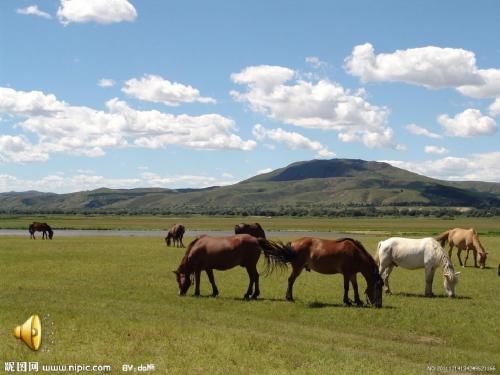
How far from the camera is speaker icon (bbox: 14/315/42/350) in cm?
1138

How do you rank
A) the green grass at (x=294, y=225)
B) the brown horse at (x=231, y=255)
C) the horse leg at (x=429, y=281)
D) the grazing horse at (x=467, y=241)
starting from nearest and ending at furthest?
the brown horse at (x=231, y=255)
the horse leg at (x=429, y=281)
the grazing horse at (x=467, y=241)
the green grass at (x=294, y=225)

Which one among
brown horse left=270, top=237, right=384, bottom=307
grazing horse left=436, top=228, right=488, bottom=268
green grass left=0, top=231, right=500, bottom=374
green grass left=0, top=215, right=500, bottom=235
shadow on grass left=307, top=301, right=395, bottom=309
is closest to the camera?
green grass left=0, top=231, right=500, bottom=374

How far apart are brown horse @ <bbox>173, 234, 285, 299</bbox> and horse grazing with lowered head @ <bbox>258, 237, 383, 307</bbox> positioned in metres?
0.53

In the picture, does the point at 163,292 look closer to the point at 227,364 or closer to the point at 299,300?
the point at 299,300

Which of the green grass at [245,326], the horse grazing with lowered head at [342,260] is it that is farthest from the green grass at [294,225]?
the horse grazing with lowered head at [342,260]

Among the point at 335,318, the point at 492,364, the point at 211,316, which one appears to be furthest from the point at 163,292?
the point at 492,364

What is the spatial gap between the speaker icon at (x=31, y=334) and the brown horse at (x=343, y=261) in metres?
9.85

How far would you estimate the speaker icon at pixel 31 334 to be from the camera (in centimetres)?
1138

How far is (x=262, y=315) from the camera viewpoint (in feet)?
57.0

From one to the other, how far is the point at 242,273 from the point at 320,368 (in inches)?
676

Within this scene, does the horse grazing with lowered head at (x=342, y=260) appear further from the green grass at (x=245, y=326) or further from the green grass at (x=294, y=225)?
the green grass at (x=294, y=225)

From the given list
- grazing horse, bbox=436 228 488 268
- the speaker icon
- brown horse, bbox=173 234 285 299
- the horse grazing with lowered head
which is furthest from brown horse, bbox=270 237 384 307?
grazing horse, bbox=436 228 488 268

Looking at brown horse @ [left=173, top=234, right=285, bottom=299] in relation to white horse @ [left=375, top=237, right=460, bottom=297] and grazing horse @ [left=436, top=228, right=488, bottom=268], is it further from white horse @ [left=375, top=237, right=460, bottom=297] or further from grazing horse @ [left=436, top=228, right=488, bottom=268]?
grazing horse @ [left=436, top=228, right=488, bottom=268]

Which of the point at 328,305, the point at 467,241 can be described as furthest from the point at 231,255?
the point at 467,241
